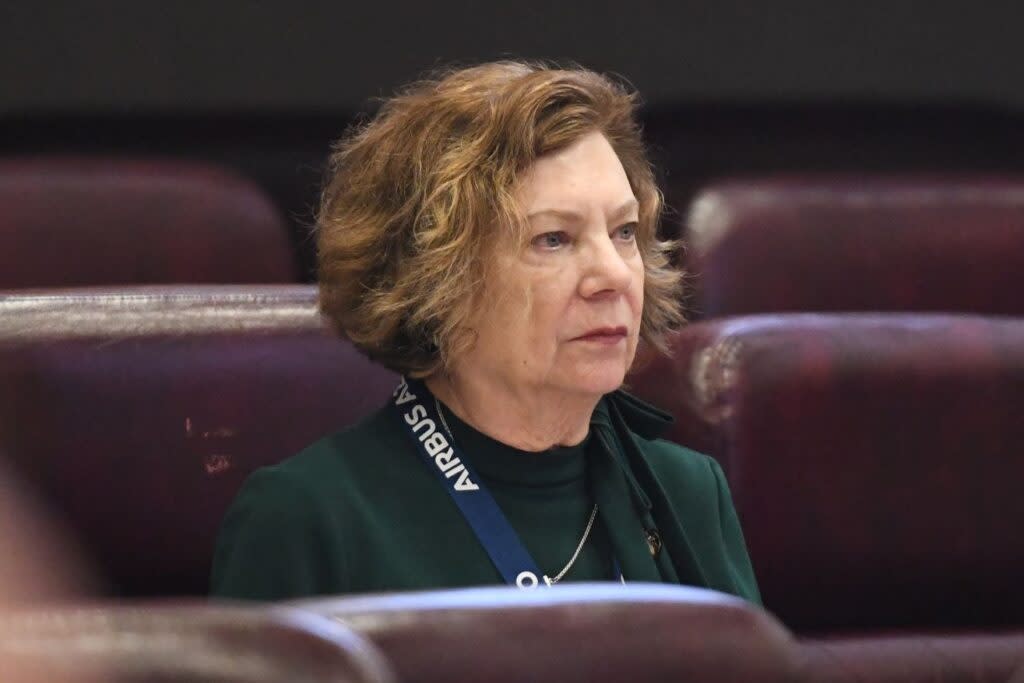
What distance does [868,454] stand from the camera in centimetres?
96

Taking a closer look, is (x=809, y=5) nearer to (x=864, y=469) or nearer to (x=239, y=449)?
(x=864, y=469)

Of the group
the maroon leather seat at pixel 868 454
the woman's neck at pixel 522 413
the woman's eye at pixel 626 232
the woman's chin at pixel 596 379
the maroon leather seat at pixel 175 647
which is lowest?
the maroon leather seat at pixel 868 454

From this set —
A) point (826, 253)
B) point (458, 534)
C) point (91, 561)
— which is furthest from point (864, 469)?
point (91, 561)

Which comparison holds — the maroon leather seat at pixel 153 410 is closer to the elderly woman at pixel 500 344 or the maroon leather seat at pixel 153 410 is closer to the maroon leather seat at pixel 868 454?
the elderly woman at pixel 500 344

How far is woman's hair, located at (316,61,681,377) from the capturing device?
0.80 metres

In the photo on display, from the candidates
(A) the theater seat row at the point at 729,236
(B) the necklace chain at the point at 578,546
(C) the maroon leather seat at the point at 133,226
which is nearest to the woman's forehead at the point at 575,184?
(B) the necklace chain at the point at 578,546

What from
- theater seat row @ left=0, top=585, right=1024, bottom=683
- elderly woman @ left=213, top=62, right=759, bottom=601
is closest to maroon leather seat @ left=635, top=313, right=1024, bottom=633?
elderly woman @ left=213, top=62, right=759, bottom=601

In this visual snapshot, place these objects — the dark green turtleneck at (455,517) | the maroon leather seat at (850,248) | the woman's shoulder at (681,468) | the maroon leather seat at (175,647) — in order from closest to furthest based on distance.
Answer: the maroon leather seat at (175,647)
the dark green turtleneck at (455,517)
the woman's shoulder at (681,468)
the maroon leather seat at (850,248)

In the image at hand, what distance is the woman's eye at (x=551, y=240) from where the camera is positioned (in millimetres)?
808

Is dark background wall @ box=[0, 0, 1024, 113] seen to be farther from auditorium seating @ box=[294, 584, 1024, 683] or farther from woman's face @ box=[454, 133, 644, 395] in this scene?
auditorium seating @ box=[294, 584, 1024, 683]

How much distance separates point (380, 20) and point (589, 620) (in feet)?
2.80

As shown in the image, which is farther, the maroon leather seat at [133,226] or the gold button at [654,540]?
the maroon leather seat at [133,226]

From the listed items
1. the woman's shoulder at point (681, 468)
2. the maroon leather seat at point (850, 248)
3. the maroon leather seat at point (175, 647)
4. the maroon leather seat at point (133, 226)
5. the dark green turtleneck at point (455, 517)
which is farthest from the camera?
the maroon leather seat at point (850, 248)

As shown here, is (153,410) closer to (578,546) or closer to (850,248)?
(578,546)
